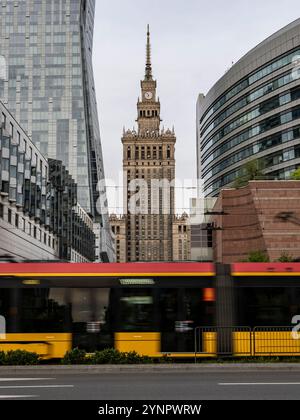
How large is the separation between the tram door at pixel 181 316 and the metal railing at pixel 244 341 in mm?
284

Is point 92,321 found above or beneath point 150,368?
above

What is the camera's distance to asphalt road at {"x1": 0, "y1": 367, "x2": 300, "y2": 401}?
11.7 m

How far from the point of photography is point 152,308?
63.7 ft

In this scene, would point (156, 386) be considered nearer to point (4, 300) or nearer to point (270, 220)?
point (4, 300)

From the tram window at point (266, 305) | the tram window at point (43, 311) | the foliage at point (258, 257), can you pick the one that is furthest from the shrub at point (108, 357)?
the foliage at point (258, 257)

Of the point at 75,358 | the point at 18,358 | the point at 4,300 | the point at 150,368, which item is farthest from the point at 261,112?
the point at 18,358

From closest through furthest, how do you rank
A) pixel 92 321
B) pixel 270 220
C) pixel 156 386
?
pixel 156 386
pixel 92 321
pixel 270 220

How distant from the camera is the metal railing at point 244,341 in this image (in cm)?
1911

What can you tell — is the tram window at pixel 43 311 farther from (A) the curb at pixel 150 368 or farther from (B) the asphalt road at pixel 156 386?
(B) the asphalt road at pixel 156 386

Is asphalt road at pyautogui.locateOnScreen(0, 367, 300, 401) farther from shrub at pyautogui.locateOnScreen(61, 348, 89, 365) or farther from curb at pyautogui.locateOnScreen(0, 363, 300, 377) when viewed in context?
shrub at pyautogui.locateOnScreen(61, 348, 89, 365)

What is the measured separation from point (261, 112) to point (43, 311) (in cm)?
7628
